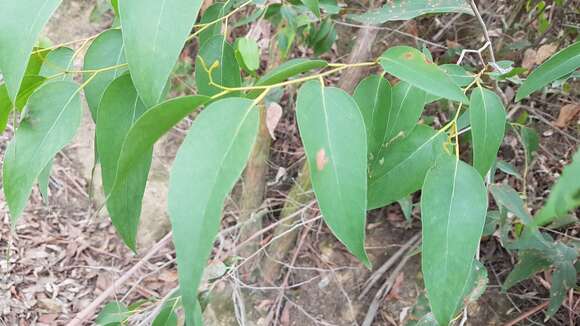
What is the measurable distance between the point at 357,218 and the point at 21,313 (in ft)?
4.25

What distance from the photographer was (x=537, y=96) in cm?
137

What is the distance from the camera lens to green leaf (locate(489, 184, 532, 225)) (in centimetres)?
80

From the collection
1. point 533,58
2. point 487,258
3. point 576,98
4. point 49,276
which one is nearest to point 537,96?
point 576,98

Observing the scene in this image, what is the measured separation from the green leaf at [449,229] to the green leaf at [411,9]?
1.01ft

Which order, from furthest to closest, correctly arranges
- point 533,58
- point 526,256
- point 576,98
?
1. point 576,98
2. point 533,58
3. point 526,256

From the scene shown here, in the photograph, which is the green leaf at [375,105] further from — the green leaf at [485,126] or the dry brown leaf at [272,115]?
the dry brown leaf at [272,115]

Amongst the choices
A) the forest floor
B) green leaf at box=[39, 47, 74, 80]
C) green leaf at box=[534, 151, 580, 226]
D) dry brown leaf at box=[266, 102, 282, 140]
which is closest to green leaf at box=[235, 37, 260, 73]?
dry brown leaf at box=[266, 102, 282, 140]

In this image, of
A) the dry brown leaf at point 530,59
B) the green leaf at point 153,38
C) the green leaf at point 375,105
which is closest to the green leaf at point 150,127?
the green leaf at point 153,38

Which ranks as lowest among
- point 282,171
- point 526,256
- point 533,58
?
point 282,171

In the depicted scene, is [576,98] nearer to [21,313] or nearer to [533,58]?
[533,58]

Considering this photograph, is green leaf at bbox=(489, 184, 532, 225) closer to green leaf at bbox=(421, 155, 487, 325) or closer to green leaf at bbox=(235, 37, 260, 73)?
green leaf at bbox=(421, 155, 487, 325)

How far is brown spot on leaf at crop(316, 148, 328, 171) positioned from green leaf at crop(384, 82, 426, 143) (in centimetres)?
19

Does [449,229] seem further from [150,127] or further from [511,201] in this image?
[511,201]

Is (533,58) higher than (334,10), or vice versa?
(334,10)
